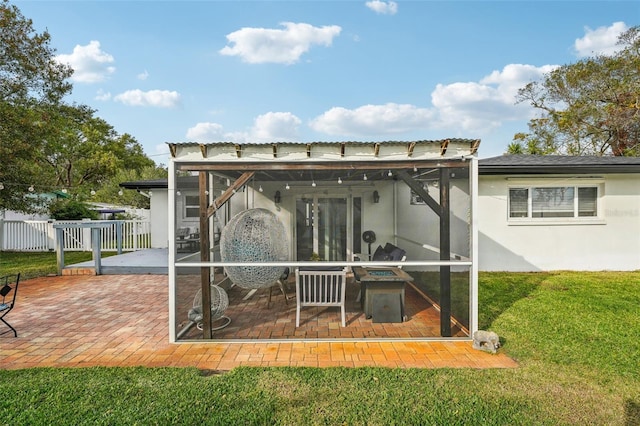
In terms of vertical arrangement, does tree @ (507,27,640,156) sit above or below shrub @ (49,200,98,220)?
above

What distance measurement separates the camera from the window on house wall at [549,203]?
9.01m

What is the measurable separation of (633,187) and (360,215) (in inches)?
296

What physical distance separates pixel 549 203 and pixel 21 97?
64.5 ft

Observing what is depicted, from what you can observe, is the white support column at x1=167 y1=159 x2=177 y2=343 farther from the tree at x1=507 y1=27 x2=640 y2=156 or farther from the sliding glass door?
the tree at x1=507 y1=27 x2=640 y2=156

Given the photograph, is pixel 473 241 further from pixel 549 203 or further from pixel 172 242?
pixel 549 203

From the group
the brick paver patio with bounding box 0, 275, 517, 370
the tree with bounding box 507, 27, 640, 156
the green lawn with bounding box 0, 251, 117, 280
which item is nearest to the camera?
the brick paver patio with bounding box 0, 275, 517, 370

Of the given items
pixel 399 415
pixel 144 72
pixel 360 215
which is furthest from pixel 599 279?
pixel 144 72

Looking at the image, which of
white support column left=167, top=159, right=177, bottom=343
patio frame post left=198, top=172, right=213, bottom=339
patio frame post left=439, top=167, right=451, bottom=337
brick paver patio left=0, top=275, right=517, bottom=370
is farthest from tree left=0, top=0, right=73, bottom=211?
patio frame post left=439, top=167, right=451, bottom=337

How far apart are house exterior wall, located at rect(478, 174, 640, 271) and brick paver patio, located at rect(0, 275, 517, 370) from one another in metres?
5.68

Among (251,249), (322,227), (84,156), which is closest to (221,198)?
(251,249)

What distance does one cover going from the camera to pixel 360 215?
9.25 metres

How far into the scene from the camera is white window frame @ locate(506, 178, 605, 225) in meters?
8.92

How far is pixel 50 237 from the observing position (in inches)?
519

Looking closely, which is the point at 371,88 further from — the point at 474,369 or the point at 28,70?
the point at 28,70
